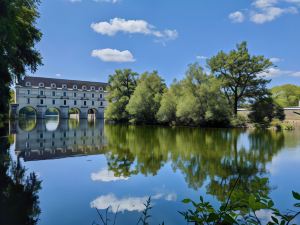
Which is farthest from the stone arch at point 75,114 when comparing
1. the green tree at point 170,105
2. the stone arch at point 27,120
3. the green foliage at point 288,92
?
the green foliage at point 288,92

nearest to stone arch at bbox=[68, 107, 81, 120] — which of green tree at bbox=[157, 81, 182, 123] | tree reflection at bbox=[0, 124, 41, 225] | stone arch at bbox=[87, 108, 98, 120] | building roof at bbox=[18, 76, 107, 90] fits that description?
stone arch at bbox=[87, 108, 98, 120]

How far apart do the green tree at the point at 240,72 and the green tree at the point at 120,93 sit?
54.3ft

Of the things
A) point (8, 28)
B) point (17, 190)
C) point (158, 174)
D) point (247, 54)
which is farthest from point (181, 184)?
point (247, 54)

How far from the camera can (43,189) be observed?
683cm

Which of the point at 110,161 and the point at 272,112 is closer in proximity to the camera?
the point at 110,161

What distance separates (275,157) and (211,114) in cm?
2049

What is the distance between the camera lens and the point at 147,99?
41.1 metres

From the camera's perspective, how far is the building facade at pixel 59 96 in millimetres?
57500

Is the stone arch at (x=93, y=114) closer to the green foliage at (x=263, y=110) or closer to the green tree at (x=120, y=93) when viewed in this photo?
the green tree at (x=120, y=93)

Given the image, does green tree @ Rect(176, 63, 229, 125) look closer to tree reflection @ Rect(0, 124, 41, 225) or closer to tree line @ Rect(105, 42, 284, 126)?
tree line @ Rect(105, 42, 284, 126)

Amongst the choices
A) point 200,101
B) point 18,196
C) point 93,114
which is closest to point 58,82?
point 93,114

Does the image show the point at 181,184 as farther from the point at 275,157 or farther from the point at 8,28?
the point at 8,28

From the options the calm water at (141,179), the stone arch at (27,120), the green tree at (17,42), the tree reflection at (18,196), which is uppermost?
the green tree at (17,42)

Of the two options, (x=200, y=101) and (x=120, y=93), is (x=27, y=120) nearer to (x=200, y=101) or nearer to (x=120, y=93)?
(x=120, y=93)
